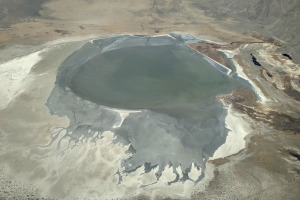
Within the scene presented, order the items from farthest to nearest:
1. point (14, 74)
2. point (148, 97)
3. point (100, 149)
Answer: point (14, 74) < point (148, 97) < point (100, 149)

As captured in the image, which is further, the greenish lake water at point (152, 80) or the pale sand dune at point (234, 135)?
the greenish lake water at point (152, 80)

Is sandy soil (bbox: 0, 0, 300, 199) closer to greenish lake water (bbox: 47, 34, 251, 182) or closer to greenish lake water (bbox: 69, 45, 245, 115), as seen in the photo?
greenish lake water (bbox: 47, 34, 251, 182)

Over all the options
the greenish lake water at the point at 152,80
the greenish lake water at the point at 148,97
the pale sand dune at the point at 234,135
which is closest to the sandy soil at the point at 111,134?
the pale sand dune at the point at 234,135

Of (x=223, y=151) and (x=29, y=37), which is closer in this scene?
(x=223, y=151)

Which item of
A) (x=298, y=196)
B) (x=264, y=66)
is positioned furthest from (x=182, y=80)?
(x=298, y=196)

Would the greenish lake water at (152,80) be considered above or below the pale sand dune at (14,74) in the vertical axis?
above

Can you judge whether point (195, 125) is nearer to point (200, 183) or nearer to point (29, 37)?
point (200, 183)

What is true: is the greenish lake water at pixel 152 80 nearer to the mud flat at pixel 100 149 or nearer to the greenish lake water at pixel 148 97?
the greenish lake water at pixel 148 97

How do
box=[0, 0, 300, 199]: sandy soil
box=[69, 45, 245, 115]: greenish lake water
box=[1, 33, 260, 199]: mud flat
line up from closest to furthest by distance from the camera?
1. box=[0, 0, 300, 199]: sandy soil
2. box=[1, 33, 260, 199]: mud flat
3. box=[69, 45, 245, 115]: greenish lake water

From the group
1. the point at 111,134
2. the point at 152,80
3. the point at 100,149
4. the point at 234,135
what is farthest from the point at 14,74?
the point at 234,135

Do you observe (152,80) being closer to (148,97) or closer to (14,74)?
(148,97)

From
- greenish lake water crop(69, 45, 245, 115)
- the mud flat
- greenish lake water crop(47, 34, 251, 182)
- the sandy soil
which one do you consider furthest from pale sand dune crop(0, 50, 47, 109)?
greenish lake water crop(69, 45, 245, 115)
